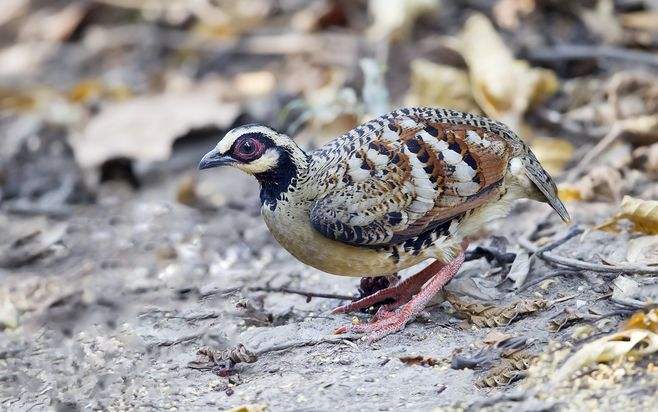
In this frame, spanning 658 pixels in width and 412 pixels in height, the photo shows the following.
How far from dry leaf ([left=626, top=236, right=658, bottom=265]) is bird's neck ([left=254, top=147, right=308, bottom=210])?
180cm

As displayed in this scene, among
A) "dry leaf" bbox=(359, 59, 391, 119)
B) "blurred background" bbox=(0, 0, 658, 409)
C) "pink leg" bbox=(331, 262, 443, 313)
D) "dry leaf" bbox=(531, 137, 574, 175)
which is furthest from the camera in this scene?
"dry leaf" bbox=(359, 59, 391, 119)

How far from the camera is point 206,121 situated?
378 inches

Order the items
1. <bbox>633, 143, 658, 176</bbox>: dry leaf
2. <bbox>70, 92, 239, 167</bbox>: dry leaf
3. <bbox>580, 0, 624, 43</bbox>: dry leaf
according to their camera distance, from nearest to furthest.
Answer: <bbox>633, 143, 658, 176</bbox>: dry leaf < <bbox>70, 92, 239, 167</bbox>: dry leaf < <bbox>580, 0, 624, 43</bbox>: dry leaf

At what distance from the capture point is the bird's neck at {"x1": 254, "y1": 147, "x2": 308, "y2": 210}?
5711 millimetres

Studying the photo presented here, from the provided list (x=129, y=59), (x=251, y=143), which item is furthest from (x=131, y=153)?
(x=251, y=143)

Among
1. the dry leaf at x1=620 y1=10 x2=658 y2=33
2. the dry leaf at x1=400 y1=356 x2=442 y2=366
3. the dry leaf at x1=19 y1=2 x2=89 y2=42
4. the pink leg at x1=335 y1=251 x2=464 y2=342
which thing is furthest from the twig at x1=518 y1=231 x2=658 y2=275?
the dry leaf at x1=19 y1=2 x2=89 y2=42

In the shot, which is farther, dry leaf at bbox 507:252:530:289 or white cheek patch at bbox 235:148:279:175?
dry leaf at bbox 507:252:530:289

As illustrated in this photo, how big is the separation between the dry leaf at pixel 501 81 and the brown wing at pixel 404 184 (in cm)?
284

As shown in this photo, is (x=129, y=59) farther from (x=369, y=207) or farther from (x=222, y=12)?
(x=369, y=207)

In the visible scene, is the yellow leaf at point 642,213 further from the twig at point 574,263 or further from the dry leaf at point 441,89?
the dry leaf at point 441,89

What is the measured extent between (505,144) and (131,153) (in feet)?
14.0

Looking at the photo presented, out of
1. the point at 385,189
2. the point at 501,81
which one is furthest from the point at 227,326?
the point at 501,81

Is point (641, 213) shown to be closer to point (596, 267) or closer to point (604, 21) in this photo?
point (596, 267)

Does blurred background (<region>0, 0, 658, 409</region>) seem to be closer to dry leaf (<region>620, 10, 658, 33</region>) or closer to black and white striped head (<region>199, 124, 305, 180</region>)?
dry leaf (<region>620, 10, 658, 33</region>)
